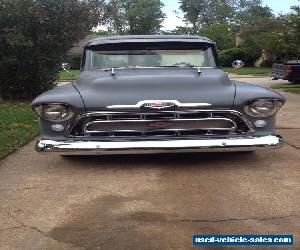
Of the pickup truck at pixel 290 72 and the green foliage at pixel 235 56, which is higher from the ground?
the pickup truck at pixel 290 72

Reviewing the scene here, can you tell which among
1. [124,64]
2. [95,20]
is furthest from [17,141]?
[95,20]

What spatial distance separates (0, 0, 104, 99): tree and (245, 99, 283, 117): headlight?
7.30 metres

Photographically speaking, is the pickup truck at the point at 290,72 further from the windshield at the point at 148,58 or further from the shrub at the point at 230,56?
the shrub at the point at 230,56

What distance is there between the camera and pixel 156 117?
495 cm

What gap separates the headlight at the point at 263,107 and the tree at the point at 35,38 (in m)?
7.30

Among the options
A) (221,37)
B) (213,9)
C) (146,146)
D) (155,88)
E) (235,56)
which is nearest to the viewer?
(146,146)

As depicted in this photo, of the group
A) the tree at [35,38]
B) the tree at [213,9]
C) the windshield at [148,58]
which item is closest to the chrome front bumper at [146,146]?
the windshield at [148,58]

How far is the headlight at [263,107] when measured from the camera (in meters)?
5.06

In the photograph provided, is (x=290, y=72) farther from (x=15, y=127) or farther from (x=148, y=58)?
(x=148, y=58)

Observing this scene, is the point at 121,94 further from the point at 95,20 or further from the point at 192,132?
the point at 95,20

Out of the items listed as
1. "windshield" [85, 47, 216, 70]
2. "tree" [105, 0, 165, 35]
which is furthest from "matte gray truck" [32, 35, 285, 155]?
"tree" [105, 0, 165, 35]

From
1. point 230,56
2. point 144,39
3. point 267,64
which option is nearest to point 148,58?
point 144,39

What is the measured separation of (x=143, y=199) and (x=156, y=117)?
1.04m

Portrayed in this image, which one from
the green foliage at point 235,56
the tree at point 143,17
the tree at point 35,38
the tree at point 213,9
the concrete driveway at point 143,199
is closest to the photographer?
the concrete driveway at point 143,199
